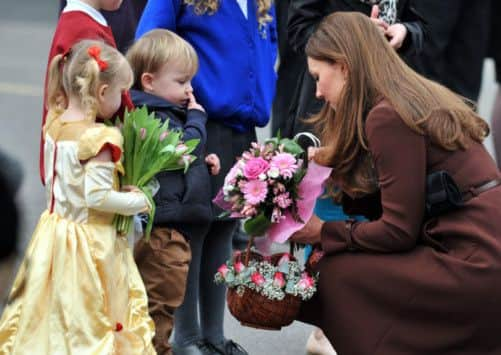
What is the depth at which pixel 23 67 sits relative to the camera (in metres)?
12.0

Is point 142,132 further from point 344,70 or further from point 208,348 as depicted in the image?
point 208,348

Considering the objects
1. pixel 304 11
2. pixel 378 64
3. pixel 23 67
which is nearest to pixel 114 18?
pixel 304 11

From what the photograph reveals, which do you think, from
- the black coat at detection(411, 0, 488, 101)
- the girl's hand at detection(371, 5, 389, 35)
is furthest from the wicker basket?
the black coat at detection(411, 0, 488, 101)

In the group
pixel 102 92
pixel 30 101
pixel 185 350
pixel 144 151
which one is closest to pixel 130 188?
pixel 144 151

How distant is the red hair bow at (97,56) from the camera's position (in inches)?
151

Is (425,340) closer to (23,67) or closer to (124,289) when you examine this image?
(124,289)

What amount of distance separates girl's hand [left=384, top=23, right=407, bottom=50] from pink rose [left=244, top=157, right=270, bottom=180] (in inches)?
39.0

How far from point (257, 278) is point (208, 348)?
930mm

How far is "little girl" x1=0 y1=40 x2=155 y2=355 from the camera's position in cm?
384

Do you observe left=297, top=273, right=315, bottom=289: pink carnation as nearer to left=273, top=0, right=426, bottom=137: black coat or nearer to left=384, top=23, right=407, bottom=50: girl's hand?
left=273, top=0, right=426, bottom=137: black coat

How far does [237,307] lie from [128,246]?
1.47 feet

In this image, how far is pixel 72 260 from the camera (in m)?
3.87

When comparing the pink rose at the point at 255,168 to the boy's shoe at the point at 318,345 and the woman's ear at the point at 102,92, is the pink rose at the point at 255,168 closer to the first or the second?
the woman's ear at the point at 102,92

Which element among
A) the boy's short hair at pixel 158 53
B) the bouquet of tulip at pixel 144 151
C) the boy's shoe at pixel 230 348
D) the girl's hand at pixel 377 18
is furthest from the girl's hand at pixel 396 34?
→ the boy's shoe at pixel 230 348
